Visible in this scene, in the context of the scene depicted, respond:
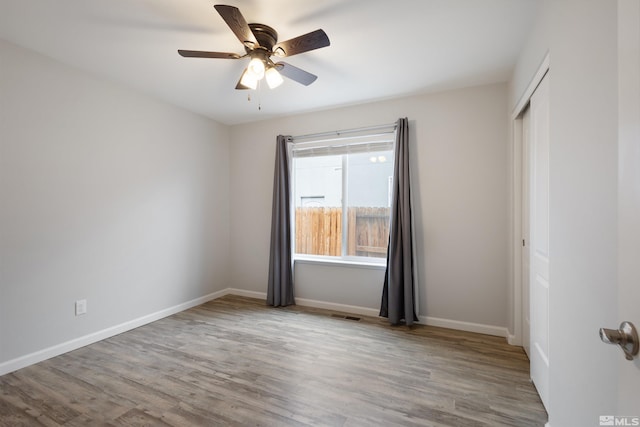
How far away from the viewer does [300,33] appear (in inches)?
82.9

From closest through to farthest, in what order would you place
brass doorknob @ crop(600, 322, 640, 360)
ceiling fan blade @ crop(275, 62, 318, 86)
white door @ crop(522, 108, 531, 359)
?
brass doorknob @ crop(600, 322, 640, 360) → ceiling fan blade @ crop(275, 62, 318, 86) → white door @ crop(522, 108, 531, 359)

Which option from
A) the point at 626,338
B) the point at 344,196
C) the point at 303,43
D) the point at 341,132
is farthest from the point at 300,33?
the point at 626,338

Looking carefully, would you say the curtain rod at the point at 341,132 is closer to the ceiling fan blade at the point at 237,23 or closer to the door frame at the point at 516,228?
the door frame at the point at 516,228

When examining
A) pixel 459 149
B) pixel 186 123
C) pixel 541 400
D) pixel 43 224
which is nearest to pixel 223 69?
pixel 186 123

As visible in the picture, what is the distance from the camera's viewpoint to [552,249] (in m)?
1.47

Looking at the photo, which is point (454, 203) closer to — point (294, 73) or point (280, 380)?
point (294, 73)

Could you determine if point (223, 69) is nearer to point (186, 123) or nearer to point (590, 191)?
Answer: point (186, 123)

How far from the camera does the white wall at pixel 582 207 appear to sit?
3.22 ft

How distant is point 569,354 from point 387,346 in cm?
154

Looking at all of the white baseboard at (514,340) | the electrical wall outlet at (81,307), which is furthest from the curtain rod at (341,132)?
the electrical wall outlet at (81,307)

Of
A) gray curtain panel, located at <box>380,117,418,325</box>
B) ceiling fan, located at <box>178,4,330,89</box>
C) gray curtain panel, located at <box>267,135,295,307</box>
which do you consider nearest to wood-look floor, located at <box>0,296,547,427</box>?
gray curtain panel, located at <box>380,117,418,325</box>

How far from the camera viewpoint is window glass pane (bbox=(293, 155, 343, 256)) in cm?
371

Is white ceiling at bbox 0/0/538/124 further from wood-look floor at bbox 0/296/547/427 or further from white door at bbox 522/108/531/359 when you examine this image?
wood-look floor at bbox 0/296/547/427

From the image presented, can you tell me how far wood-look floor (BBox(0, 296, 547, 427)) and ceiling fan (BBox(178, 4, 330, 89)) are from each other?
2.26 m
